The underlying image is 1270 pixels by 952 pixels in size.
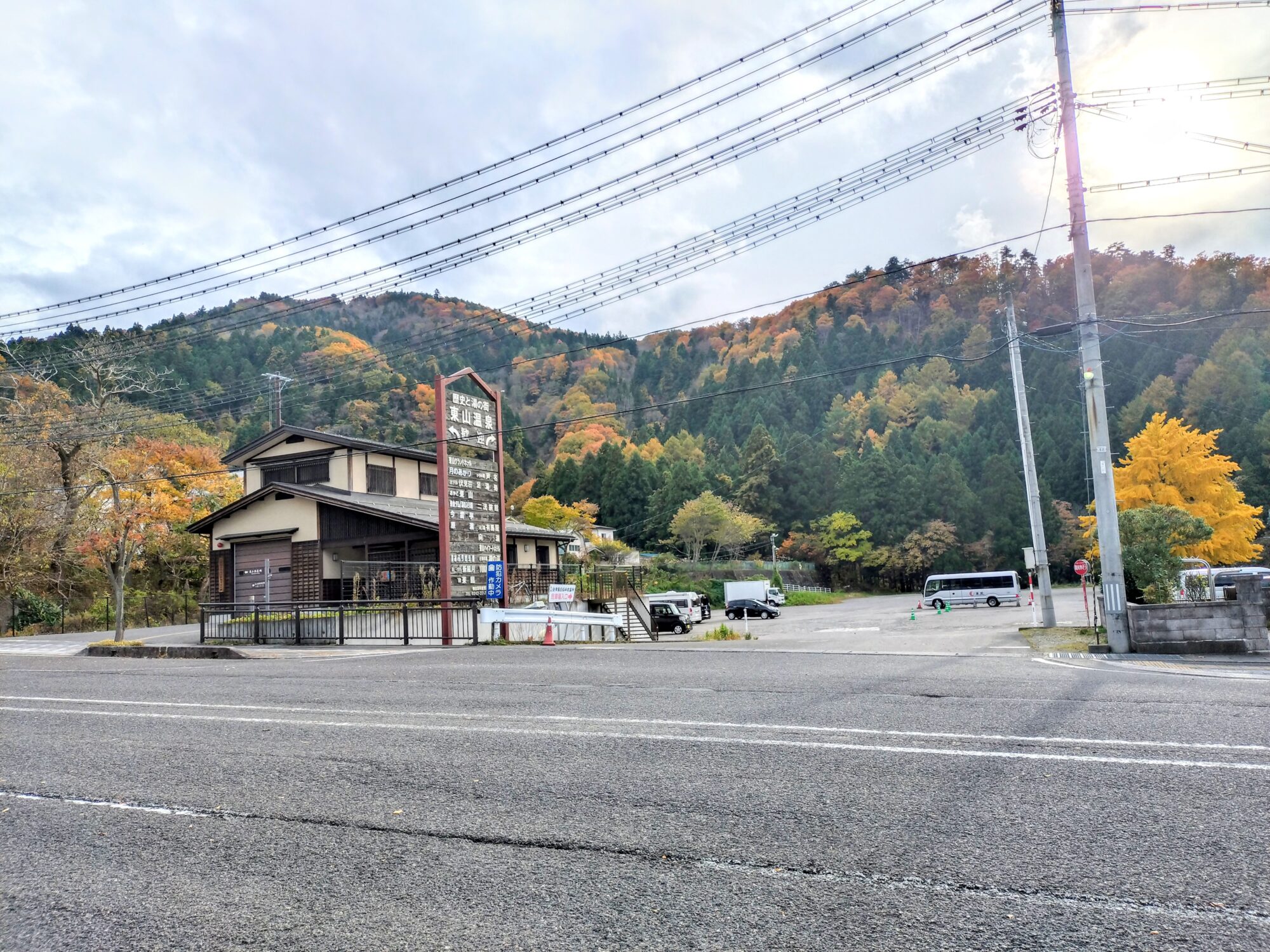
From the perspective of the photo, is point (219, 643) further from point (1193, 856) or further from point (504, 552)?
point (1193, 856)

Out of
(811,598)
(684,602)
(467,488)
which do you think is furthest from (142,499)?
(811,598)

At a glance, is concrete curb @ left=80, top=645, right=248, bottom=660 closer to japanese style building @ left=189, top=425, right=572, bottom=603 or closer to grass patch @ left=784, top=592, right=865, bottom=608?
japanese style building @ left=189, top=425, right=572, bottom=603

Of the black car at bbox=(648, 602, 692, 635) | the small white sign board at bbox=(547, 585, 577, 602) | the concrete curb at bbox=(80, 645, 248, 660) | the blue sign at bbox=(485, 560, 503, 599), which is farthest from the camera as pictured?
the black car at bbox=(648, 602, 692, 635)

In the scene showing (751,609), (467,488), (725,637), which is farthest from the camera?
(751,609)

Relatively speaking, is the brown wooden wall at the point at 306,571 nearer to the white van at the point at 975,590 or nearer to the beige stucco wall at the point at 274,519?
the beige stucco wall at the point at 274,519

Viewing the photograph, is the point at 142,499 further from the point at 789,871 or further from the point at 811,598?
the point at 811,598

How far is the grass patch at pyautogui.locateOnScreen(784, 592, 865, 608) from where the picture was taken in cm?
6359

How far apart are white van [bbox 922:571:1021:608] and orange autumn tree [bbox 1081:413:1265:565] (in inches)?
547

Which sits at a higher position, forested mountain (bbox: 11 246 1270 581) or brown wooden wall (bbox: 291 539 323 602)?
forested mountain (bbox: 11 246 1270 581)

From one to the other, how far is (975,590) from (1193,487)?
652 inches

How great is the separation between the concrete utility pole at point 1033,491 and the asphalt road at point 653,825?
1489cm

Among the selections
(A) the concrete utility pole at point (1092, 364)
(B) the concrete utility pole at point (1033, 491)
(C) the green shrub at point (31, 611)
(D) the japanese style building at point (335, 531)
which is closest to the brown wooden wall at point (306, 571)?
(D) the japanese style building at point (335, 531)

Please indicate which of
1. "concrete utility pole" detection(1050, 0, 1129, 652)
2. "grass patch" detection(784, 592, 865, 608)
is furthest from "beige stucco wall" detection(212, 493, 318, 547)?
"grass patch" detection(784, 592, 865, 608)

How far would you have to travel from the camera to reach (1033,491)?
23.9 m
